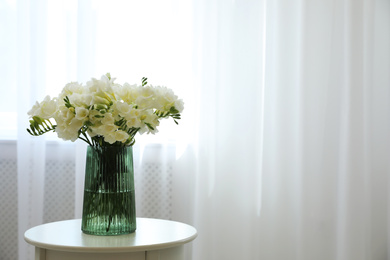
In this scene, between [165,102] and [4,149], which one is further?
[4,149]

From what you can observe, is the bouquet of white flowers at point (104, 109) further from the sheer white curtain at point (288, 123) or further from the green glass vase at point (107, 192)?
the sheer white curtain at point (288, 123)

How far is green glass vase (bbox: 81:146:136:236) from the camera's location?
1.46 m

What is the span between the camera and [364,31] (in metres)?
2.25

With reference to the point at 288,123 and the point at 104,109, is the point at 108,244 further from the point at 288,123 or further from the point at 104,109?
the point at 288,123

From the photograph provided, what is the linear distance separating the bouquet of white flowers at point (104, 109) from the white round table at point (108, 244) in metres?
0.29

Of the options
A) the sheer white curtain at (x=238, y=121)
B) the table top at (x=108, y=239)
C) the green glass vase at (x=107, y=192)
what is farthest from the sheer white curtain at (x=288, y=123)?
the green glass vase at (x=107, y=192)

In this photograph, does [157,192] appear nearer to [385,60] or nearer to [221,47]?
[221,47]

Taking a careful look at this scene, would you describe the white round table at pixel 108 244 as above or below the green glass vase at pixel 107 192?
below

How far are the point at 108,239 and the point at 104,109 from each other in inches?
15.0

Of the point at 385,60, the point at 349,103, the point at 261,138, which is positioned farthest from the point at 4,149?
the point at 385,60

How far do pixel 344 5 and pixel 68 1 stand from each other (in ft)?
4.56

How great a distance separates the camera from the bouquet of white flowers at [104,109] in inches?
54.3

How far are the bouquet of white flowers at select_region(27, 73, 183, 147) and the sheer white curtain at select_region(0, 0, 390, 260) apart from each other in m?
0.97

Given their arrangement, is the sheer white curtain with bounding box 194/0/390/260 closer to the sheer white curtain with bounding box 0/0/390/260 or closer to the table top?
the sheer white curtain with bounding box 0/0/390/260
